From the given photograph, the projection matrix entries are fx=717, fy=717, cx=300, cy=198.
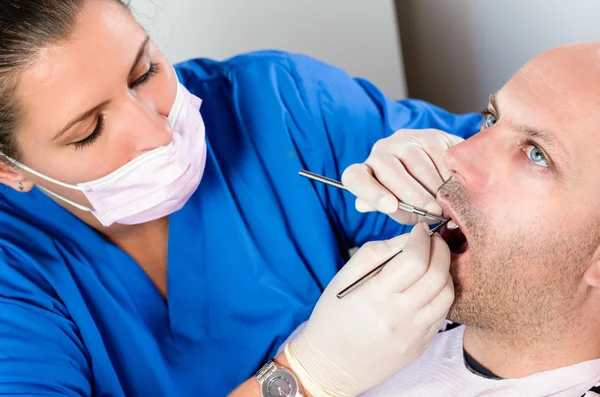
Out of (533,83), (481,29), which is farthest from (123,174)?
(481,29)

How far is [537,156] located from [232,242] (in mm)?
627

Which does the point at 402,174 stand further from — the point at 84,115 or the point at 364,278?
the point at 84,115

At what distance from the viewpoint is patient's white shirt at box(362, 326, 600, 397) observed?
3.77 feet

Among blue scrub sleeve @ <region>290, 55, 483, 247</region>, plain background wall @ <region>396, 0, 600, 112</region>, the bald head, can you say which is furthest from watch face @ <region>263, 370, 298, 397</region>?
plain background wall @ <region>396, 0, 600, 112</region>

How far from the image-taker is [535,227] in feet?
3.49

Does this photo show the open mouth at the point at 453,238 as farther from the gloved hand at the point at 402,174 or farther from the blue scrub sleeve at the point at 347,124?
the blue scrub sleeve at the point at 347,124

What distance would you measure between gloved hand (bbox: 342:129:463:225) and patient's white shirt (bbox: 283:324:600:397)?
0.84 feet

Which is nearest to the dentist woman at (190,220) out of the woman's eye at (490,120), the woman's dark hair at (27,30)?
the woman's dark hair at (27,30)

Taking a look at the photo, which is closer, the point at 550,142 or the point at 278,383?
the point at 550,142

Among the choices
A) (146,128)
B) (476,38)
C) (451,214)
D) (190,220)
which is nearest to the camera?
(451,214)

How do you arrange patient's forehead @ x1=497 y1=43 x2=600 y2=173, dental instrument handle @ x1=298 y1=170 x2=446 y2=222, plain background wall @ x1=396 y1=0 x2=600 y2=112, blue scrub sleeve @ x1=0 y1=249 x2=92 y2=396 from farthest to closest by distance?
1. plain background wall @ x1=396 y1=0 x2=600 y2=112
2. blue scrub sleeve @ x1=0 y1=249 x2=92 y2=396
3. dental instrument handle @ x1=298 y1=170 x2=446 y2=222
4. patient's forehead @ x1=497 y1=43 x2=600 y2=173

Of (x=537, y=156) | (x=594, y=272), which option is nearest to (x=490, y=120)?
(x=537, y=156)

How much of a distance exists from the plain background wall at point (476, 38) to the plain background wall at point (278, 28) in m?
0.16

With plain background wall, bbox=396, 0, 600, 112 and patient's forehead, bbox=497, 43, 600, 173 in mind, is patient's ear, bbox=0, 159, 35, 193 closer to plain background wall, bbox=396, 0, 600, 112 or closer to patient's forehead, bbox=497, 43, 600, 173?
patient's forehead, bbox=497, 43, 600, 173
